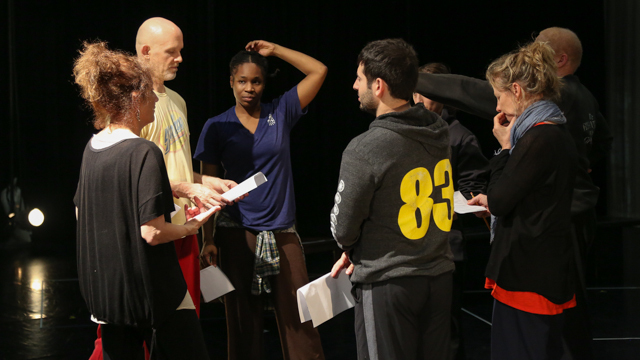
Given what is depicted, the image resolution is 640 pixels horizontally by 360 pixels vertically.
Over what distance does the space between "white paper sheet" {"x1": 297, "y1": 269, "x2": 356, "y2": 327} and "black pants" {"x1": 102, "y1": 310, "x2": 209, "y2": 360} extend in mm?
479

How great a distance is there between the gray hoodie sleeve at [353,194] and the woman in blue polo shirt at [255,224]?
0.80 m

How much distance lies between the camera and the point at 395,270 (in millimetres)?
1699

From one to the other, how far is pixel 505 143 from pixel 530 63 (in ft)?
1.02

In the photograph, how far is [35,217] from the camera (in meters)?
6.47

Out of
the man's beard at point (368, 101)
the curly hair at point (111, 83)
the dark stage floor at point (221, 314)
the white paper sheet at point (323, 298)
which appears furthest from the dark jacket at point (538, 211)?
the dark stage floor at point (221, 314)

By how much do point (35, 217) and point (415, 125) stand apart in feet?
19.5

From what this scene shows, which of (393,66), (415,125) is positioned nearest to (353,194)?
(415,125)

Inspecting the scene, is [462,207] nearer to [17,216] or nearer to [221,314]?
[221,314]

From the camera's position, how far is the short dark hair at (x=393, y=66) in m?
1.72

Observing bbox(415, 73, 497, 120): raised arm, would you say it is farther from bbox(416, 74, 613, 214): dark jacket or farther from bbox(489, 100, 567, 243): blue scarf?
bbox(489, 100, 567, 243): blue scarf

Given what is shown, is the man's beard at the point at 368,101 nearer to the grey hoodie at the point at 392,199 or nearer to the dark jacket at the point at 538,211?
the grey hoodie at the point at 392,199

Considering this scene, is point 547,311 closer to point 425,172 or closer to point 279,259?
point 425,172

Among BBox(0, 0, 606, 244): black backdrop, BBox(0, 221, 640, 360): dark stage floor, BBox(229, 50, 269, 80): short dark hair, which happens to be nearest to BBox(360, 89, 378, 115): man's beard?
BBox(229, 50, 269, 80): short dark hair

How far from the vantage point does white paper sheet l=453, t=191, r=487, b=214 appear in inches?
86.9
